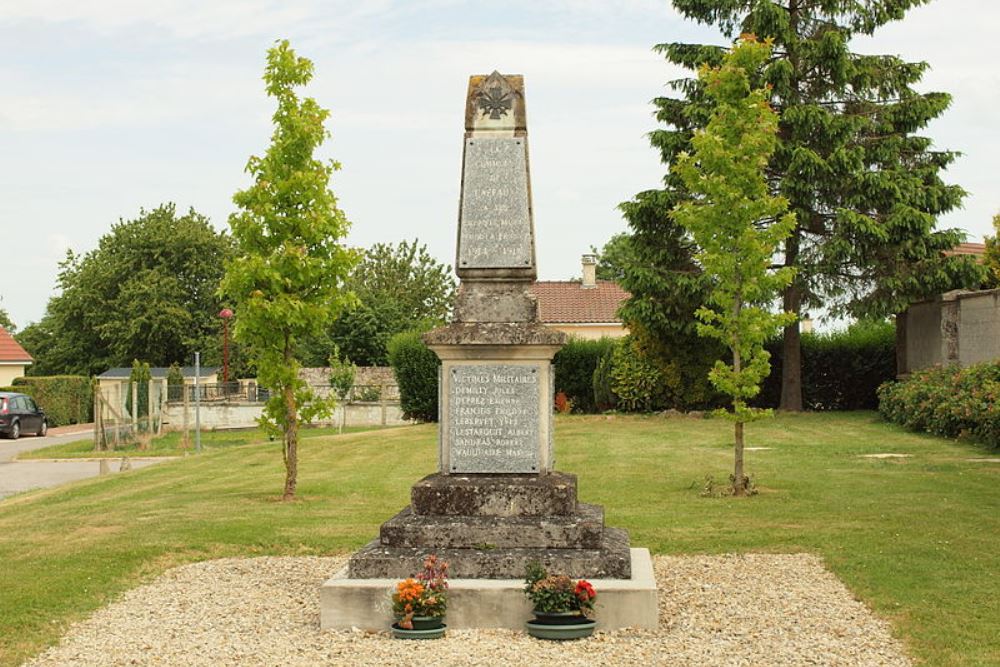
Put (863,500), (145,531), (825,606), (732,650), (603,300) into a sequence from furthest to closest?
(603,300), (863,500), (145,531), (825,606), (732,650)

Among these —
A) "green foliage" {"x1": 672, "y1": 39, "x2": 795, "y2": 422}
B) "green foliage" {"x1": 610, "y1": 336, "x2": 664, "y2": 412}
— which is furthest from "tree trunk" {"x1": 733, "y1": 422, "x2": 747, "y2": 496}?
"green foliage" {"x1": 610, "y1": 336, "x2": 664, "y2": 412}

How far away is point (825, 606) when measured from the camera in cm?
890

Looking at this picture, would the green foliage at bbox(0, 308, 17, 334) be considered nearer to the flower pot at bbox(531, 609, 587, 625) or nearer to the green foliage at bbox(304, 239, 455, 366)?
the green foliage at bbox(304, 239, 455, 366)

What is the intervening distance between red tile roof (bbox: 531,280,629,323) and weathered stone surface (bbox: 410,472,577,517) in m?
40.2

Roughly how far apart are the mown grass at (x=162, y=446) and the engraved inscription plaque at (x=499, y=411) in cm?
2062

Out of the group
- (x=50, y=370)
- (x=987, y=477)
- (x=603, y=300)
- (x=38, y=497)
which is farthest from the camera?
(x=50, y=370)

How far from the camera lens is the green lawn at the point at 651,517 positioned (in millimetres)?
9188

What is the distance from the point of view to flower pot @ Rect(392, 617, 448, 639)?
8.11 meters

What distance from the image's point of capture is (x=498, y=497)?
9133 mm

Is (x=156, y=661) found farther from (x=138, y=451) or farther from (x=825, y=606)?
(x=138, y=451)

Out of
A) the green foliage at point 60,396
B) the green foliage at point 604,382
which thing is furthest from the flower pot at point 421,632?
the green foliage at point 60,396

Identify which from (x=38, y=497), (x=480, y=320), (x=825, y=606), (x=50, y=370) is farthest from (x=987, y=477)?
(x=50, y=370)

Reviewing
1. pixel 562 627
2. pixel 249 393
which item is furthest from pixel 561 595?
pixel 249 393

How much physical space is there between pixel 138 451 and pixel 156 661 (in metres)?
23.8
